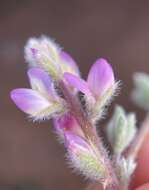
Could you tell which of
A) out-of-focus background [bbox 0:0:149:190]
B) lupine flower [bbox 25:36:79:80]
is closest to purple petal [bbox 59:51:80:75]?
lupine flower [bbox 25:36:79:80]

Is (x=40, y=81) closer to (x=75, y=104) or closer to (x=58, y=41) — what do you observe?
(x=75, y=104)

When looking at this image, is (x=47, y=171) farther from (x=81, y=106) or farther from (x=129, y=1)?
(x=81, y=106)

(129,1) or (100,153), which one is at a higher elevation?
(129,1)

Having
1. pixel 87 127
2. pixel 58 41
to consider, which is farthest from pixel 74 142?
pixel 58 41

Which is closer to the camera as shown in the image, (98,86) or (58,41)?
(98,86)

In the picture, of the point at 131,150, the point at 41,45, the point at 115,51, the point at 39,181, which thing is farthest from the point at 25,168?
the point at 41,45

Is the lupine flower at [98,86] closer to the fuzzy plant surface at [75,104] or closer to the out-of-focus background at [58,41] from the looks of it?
the fuzzy plant surface at [75,104]
